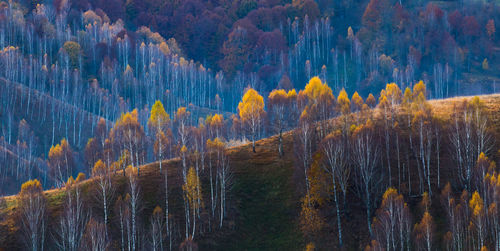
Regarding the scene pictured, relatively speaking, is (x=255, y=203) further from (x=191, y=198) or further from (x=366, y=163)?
(x=366, y=163)

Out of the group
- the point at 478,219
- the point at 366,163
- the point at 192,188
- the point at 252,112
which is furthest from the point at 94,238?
the point at 252,112

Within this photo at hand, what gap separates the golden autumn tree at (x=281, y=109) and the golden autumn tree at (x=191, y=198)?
20170 mm

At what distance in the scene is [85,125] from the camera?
15988cm

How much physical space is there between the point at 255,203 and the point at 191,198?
9675mm

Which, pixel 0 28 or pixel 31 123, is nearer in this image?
pixel 31 123

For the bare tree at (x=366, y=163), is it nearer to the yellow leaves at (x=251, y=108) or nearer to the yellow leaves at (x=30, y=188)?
the yellow leaves at (x=251, y=108)

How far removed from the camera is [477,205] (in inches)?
2106

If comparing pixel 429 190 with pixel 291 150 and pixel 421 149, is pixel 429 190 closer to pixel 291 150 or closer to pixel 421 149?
pixel 421 149

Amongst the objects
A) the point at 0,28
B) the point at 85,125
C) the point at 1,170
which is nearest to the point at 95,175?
the point at 1,170

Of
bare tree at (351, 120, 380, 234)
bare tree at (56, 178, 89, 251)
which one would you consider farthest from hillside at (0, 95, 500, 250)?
bare tree at (56, 178, 89, 251)

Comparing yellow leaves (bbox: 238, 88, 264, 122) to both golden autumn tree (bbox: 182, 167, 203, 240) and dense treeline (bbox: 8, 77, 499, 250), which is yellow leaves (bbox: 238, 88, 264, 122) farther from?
golden autumn tree (bbox: 182, 167, 203, 240)

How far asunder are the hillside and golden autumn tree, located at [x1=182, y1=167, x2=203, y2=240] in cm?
178

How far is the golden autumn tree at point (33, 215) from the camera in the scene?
58531 millimetres

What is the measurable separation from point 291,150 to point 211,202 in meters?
18.8
